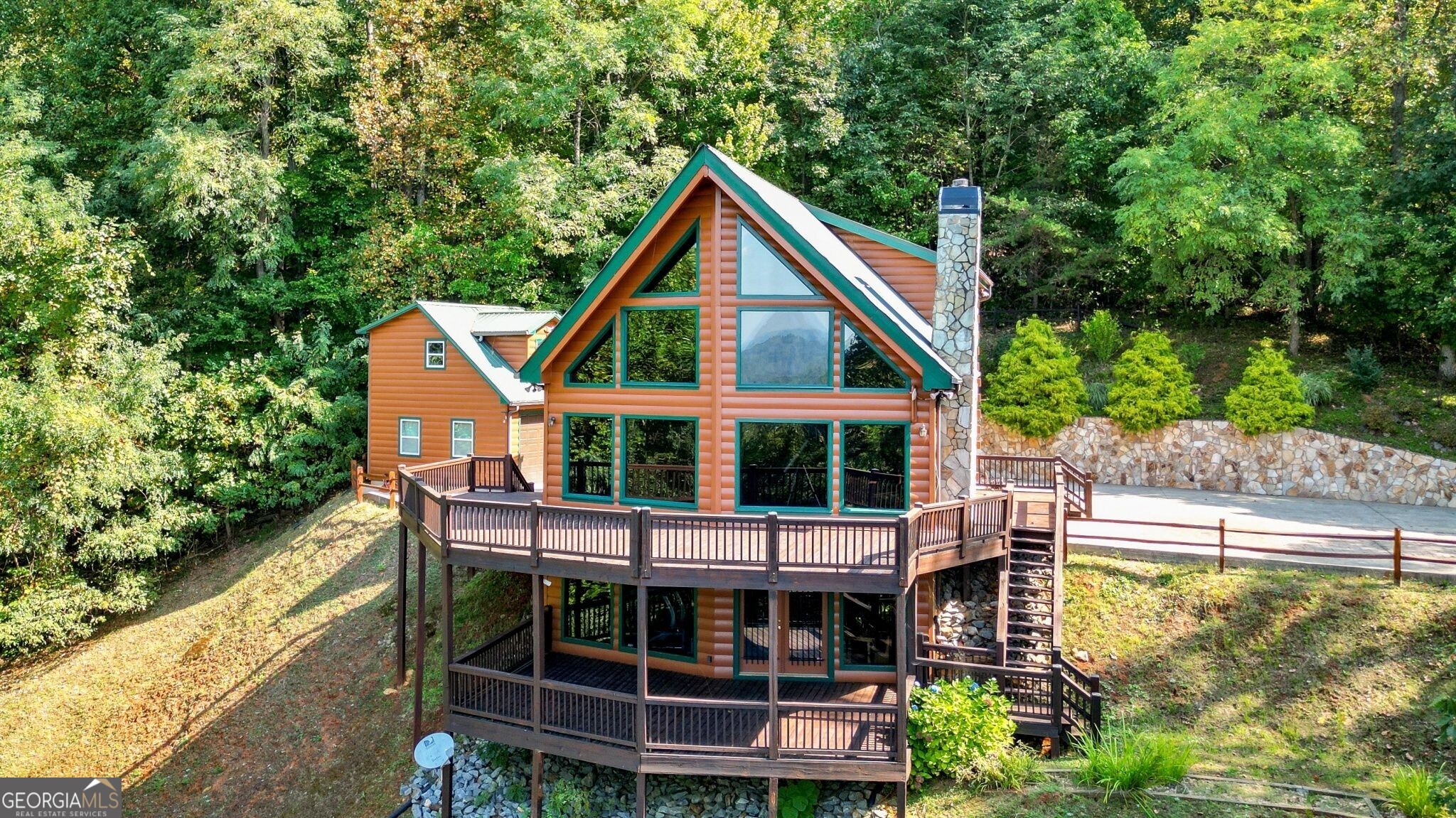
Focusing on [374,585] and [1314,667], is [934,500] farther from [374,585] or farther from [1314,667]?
[374,585]

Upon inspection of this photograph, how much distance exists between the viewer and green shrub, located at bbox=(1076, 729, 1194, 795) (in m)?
9.86

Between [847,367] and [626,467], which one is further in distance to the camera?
[626,467]

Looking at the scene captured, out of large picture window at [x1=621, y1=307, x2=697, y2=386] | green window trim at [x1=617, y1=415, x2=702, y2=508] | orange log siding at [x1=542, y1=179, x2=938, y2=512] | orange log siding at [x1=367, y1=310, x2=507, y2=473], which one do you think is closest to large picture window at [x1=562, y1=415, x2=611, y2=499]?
green window trim at [x1=617, y1=415, x2=702, y2=508]

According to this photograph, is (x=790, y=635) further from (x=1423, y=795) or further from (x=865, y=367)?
(x=1423, y=795)

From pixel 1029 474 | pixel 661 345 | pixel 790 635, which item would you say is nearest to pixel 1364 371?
pixel 1029 474

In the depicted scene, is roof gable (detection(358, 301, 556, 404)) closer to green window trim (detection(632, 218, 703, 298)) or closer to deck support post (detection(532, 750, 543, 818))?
green window trim (detection(632, 218, 703, 298))

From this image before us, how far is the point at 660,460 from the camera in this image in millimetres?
12844

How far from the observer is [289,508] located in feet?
85.4

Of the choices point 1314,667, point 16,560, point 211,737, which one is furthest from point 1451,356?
point 16,560

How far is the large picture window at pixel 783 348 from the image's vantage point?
40.3 feet

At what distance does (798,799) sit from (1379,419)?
59.8ft

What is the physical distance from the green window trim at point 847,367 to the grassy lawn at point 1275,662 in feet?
18.0

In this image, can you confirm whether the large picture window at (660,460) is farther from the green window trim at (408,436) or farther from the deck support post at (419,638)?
the green window trim at (408,436)

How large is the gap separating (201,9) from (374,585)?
22.9 m
